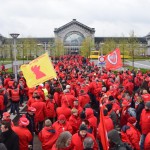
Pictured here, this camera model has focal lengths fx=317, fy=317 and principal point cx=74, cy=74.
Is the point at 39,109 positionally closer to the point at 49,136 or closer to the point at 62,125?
the point at 62,125

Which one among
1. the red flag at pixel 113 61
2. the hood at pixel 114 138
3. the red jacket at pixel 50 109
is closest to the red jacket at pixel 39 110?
the red jacket at pixel 50 109

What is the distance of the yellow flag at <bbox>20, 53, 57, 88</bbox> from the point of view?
1102 cm

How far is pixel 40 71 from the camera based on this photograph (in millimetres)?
11109

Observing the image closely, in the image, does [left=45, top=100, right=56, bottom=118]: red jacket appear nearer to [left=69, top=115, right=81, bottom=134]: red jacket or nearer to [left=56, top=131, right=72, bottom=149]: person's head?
[left=69, top=115, right=81, bottom=134]: red jacket

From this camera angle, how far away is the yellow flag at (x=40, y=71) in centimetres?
1102

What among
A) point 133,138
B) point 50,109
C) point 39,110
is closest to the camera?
point 133,138

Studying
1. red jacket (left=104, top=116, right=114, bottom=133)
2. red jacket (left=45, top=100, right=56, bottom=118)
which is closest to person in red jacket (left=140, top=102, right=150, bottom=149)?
red jacket (left=104, top=116, right=114, bottom=133)

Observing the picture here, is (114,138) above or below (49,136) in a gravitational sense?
above

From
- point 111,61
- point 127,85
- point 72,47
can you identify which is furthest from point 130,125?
point 72,47

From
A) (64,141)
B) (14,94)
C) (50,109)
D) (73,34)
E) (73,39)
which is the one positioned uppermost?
(73,34)

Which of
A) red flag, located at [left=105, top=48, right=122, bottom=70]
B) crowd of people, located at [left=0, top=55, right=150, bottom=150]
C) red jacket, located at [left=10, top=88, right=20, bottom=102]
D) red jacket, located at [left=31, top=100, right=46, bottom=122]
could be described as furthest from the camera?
red flag, located at [left=105, top=48, right=122, bottom=70]

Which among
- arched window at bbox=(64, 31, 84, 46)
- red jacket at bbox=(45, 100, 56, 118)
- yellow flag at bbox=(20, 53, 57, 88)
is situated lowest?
red jacket at bbox=(45, 100, 56, 118)

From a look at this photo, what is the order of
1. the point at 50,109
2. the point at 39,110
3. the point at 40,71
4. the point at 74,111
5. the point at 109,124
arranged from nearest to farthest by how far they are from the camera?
the point at 109,124 → the point at 74,111 → the point at 39,110 → the point at 50,109 → the point at 40,71

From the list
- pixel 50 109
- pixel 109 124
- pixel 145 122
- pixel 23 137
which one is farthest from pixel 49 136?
pixel 50 109
